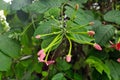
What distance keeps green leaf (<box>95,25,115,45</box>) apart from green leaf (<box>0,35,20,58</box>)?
0.27 m

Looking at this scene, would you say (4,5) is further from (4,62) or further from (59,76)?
(59,76)

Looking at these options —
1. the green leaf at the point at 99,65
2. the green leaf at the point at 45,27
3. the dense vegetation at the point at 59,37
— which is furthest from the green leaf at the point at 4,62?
the green leaf at the point at 99,65

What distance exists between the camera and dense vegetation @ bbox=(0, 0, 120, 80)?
3.01 ft

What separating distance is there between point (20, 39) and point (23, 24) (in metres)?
0.08

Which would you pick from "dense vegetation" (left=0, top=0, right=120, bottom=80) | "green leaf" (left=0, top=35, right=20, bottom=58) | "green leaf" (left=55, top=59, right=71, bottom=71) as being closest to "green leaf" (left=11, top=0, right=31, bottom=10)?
"dense vegetation" (left=0, top=0, right=120, bottom=80)

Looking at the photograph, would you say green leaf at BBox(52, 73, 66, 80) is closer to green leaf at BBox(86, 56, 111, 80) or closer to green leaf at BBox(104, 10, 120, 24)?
green leaf at BBox(86, 56, 111, 80)

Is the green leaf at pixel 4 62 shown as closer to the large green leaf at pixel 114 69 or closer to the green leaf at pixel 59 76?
the green leaf at pixel 59 76

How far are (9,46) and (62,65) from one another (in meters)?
0.21

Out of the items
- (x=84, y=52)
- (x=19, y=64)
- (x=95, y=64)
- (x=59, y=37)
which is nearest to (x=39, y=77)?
(x=19, y=64)

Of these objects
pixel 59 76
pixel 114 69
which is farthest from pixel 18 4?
pixel 114 69

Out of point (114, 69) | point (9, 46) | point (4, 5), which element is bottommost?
point (114, 69)

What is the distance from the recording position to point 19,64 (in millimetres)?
1298

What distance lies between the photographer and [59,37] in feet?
2.79

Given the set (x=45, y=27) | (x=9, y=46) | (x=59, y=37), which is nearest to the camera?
(x=59, y=37)
